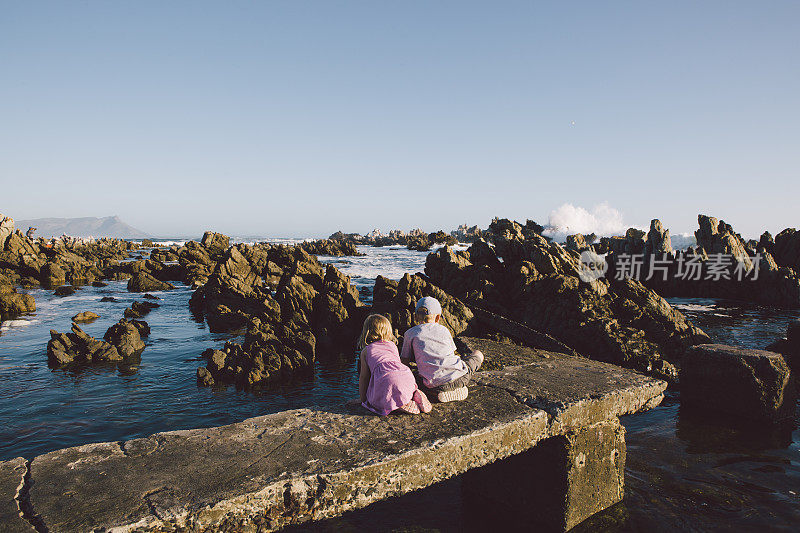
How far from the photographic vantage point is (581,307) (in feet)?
40.8

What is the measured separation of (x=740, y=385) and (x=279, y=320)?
12.4 metres

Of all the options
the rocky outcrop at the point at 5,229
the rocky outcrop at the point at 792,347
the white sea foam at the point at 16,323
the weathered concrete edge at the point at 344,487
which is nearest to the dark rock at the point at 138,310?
the white sea foam at the point at 16,323

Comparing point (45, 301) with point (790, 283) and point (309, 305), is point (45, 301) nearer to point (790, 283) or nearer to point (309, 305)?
point (309, 305)

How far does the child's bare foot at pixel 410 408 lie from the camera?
4452mm

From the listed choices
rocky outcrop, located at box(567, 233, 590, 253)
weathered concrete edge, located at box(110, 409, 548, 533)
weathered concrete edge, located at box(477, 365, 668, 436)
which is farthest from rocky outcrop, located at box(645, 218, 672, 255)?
weathered concrete edge, located at box(110, 409, 548, 533)

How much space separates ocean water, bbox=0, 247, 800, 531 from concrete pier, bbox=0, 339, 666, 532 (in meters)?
0.67

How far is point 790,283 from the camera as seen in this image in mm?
24078

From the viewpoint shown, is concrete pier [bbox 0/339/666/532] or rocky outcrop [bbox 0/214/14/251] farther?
rocky outcrop [bbox 0/214/14/251]

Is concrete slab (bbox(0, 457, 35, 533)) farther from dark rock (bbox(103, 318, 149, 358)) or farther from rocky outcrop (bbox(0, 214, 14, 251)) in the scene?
rocky outcrop (bbox(0, 214, 14, 251))

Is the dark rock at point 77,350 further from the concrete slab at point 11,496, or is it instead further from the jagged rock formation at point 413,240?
the jagged rock formation at point 413,240

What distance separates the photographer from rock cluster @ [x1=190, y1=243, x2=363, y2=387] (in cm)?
1097

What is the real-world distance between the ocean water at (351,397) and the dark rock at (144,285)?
40.6 feet

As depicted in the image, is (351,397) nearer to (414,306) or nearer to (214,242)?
(414,306)

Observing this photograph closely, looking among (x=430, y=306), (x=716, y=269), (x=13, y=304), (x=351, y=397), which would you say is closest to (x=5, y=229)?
(x=13, y=304)
